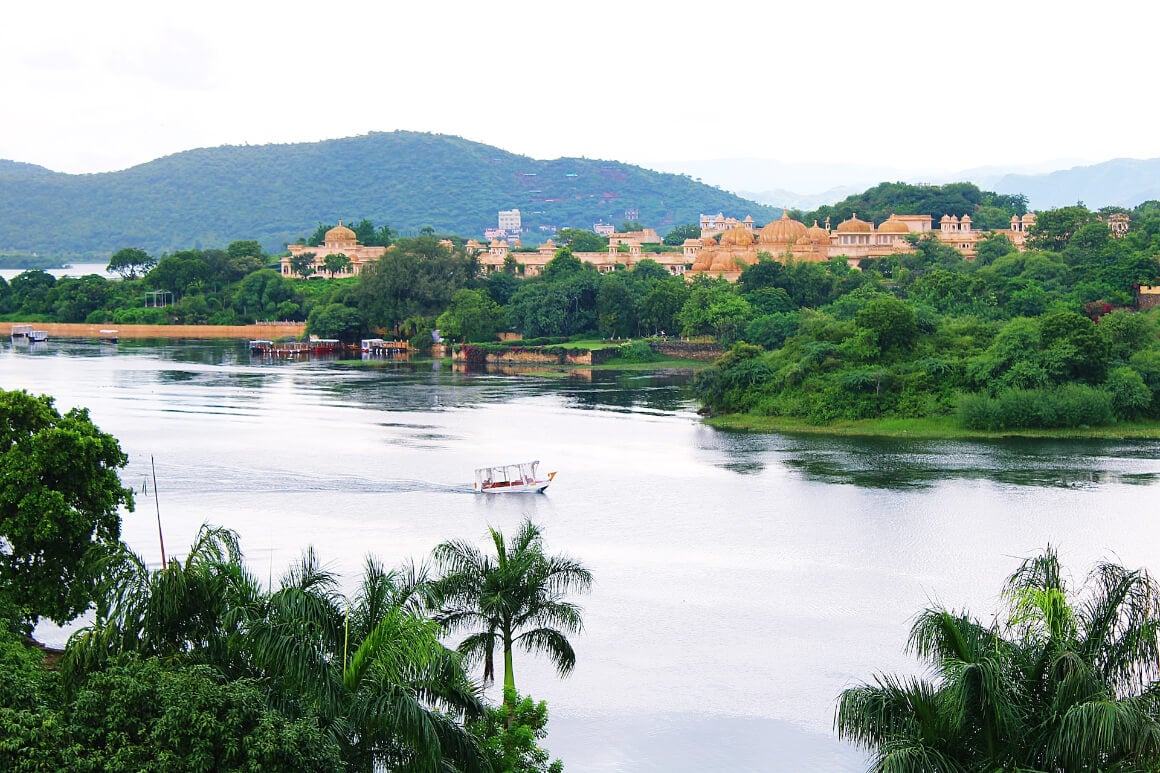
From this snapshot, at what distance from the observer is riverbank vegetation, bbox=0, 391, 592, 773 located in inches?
318

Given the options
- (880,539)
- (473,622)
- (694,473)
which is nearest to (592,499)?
(694,473)

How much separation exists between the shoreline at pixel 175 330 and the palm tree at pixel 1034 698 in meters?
59.0

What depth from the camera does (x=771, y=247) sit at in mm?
69812

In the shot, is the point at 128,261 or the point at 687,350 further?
the point at 128,261

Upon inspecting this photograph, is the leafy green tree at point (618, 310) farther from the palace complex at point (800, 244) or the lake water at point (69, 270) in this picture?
the lake water at point (69, 270)

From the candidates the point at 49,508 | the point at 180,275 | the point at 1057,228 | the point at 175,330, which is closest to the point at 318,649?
the point at 49,508

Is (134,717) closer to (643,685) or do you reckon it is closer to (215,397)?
(643,685)

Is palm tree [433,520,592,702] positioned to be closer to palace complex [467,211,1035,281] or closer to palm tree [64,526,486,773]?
palm tree [64,526,486,773]

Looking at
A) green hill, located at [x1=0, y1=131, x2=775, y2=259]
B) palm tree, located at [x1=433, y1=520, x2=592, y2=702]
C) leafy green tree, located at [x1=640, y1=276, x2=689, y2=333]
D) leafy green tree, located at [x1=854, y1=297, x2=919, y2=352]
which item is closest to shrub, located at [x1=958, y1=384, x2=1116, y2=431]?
leafy green tree, located at [x1=854, y1=297, x2=919, y2=352]

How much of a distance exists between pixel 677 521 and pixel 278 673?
47.5ft

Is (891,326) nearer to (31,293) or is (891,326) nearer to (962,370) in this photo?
(962,370)

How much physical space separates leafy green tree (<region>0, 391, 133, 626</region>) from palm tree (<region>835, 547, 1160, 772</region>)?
8.09 metres

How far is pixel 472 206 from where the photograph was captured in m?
189

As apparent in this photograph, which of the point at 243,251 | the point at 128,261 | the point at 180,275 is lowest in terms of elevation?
the point at 180,275
